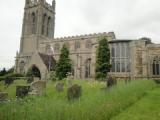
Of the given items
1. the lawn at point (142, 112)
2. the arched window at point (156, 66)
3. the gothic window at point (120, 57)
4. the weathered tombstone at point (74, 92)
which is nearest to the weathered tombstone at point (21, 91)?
the weathered tombstone at point (74, 92)

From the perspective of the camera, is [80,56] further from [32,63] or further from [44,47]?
[44,47]

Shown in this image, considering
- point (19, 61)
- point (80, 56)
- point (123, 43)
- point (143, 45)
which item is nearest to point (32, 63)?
point (80, 56)

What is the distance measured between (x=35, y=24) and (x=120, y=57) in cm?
3802

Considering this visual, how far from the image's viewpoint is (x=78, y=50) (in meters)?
52.8

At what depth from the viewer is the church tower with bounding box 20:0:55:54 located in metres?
68.2

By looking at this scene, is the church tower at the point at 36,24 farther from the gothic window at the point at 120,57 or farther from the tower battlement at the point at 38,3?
the gothic window at the point at 120,57

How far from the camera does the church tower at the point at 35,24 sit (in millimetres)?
68188

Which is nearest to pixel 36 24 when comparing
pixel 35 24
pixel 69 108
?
pixel 35 24

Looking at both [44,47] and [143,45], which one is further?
[44,47]

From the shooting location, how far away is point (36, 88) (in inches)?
659

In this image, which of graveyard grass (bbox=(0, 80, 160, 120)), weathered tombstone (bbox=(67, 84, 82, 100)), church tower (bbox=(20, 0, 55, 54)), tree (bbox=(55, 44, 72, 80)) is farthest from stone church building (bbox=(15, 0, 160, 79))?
weathered tombstone (bbox=(67, 84, 82, 100))

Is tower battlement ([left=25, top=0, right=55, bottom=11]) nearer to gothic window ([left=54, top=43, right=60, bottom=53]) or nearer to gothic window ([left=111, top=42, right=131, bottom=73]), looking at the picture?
gothic window ([left=54, top=43, right=60, bottom=53])

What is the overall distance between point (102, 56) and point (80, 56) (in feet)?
45.8

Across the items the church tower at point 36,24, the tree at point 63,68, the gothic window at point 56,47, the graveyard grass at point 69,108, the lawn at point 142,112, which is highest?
the church tower at point 36,24
